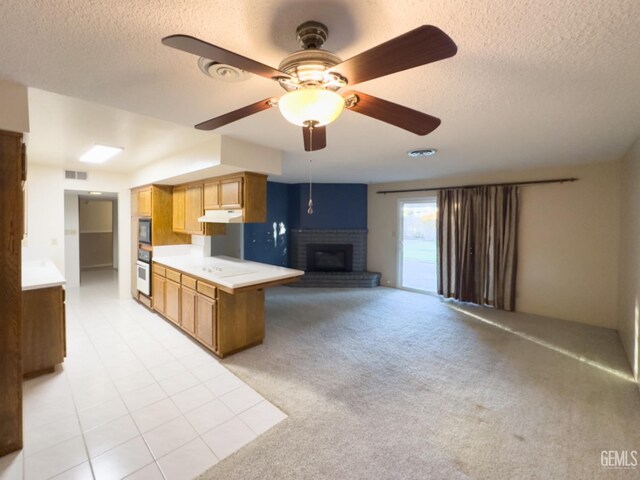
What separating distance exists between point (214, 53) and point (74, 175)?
5.03m

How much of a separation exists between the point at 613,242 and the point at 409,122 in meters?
4.23

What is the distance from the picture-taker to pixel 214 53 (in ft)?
3.14

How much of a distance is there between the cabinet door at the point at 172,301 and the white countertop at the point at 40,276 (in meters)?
1.10

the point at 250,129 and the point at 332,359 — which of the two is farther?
the point at 332,359

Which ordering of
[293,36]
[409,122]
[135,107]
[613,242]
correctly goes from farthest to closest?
[613,242]
[135,107]
[409,122]
[293,36]

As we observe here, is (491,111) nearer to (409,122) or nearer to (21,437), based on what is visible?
(409,122)

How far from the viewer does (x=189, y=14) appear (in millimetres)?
1124

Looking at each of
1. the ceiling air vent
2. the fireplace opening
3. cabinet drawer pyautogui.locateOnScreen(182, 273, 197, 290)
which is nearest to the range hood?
cabinet drawer pyautogui.locateOnScreen(182, 273, 197, 290)

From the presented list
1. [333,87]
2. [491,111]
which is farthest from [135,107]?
[491,111]

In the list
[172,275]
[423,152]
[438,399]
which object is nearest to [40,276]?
[172,275]

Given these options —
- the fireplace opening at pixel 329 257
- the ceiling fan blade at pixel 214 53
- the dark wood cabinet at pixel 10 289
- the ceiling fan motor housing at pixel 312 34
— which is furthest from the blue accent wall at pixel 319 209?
the ceiling fan blade at pixel 214 53

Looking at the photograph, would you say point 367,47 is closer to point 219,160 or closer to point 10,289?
point 219,160

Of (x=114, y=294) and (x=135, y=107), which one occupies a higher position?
(x=135, y=107)

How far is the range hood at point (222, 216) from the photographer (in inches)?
126
